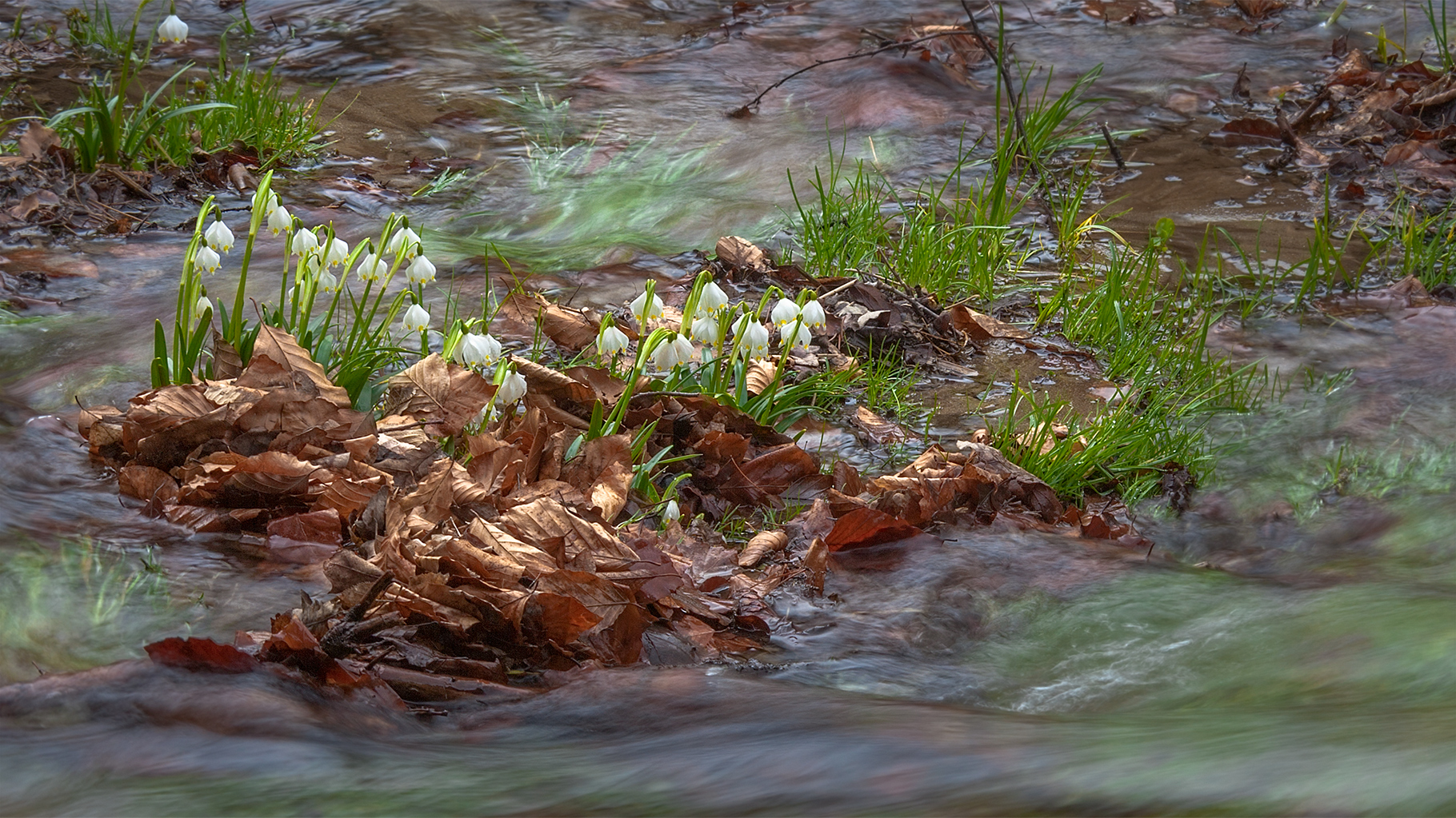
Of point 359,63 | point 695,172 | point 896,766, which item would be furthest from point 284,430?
point 359,63

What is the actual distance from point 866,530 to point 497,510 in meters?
0.85

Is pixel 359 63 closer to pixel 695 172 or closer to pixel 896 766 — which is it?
pixel 695 172

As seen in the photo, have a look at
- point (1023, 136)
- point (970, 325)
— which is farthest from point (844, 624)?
point (1023, 136)

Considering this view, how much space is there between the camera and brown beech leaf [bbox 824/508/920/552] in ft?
9.41

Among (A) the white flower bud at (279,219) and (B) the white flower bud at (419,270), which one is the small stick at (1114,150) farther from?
(A) the white flower bud at (279,219)

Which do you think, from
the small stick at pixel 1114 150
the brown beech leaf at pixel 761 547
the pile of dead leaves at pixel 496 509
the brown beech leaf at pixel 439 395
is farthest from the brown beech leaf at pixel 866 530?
the small stick at pixel 1114 150

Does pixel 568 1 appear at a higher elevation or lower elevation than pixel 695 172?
higher

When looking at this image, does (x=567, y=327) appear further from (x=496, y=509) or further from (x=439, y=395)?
(x=496, y=509)

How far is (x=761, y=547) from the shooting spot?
287 centimetres

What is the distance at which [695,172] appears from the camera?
568 centimetres

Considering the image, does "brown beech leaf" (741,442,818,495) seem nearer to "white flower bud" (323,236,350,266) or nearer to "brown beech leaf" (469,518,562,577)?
"brown beech leaf" (469,518,562,577)

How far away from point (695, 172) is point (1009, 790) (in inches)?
172

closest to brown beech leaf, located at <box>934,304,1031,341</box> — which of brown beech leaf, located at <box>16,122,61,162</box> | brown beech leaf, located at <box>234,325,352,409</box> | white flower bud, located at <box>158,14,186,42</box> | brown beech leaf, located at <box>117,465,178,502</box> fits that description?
brown beech leaf, located at <box>234,325,352,409</box>

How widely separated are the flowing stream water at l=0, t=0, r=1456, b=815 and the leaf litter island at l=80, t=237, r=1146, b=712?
0.32 feet
